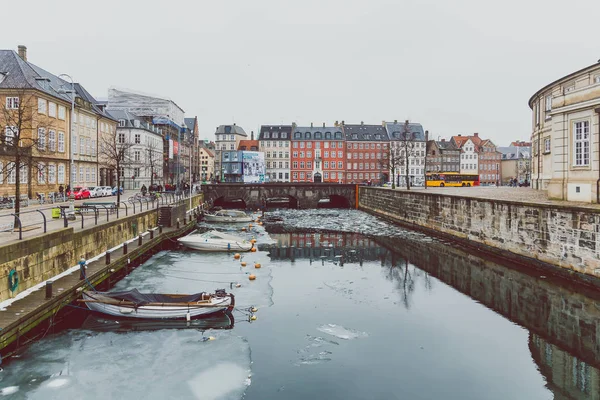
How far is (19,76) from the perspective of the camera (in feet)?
148

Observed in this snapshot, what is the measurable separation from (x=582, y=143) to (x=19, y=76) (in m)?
47.5

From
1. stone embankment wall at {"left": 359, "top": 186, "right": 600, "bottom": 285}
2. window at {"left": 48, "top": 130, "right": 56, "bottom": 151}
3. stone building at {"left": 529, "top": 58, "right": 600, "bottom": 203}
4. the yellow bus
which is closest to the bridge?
the yellow bus

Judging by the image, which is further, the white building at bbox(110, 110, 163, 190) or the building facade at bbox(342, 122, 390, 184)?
the building facade at bbox(342, 122, 390, 184)

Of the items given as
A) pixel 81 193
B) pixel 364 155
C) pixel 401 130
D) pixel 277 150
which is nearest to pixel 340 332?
pixel 81 193

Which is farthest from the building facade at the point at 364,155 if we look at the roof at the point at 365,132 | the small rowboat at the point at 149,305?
the small rowboat at the point at 149,305

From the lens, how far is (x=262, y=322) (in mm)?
17703

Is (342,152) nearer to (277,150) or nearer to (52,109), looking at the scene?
(277,150)

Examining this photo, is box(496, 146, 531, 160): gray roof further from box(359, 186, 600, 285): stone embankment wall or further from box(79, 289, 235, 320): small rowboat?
box(79, 289, 235, 320): small rowboat

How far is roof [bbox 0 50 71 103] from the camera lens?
4441 cm

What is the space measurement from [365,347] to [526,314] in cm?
781

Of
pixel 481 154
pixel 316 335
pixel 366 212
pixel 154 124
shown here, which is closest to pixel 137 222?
pixel 316 335

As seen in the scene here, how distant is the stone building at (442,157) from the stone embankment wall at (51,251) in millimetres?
109419

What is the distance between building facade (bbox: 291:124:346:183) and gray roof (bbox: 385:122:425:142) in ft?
43.9

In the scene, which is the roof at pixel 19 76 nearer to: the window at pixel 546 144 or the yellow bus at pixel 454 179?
the window at pixel 546 144
